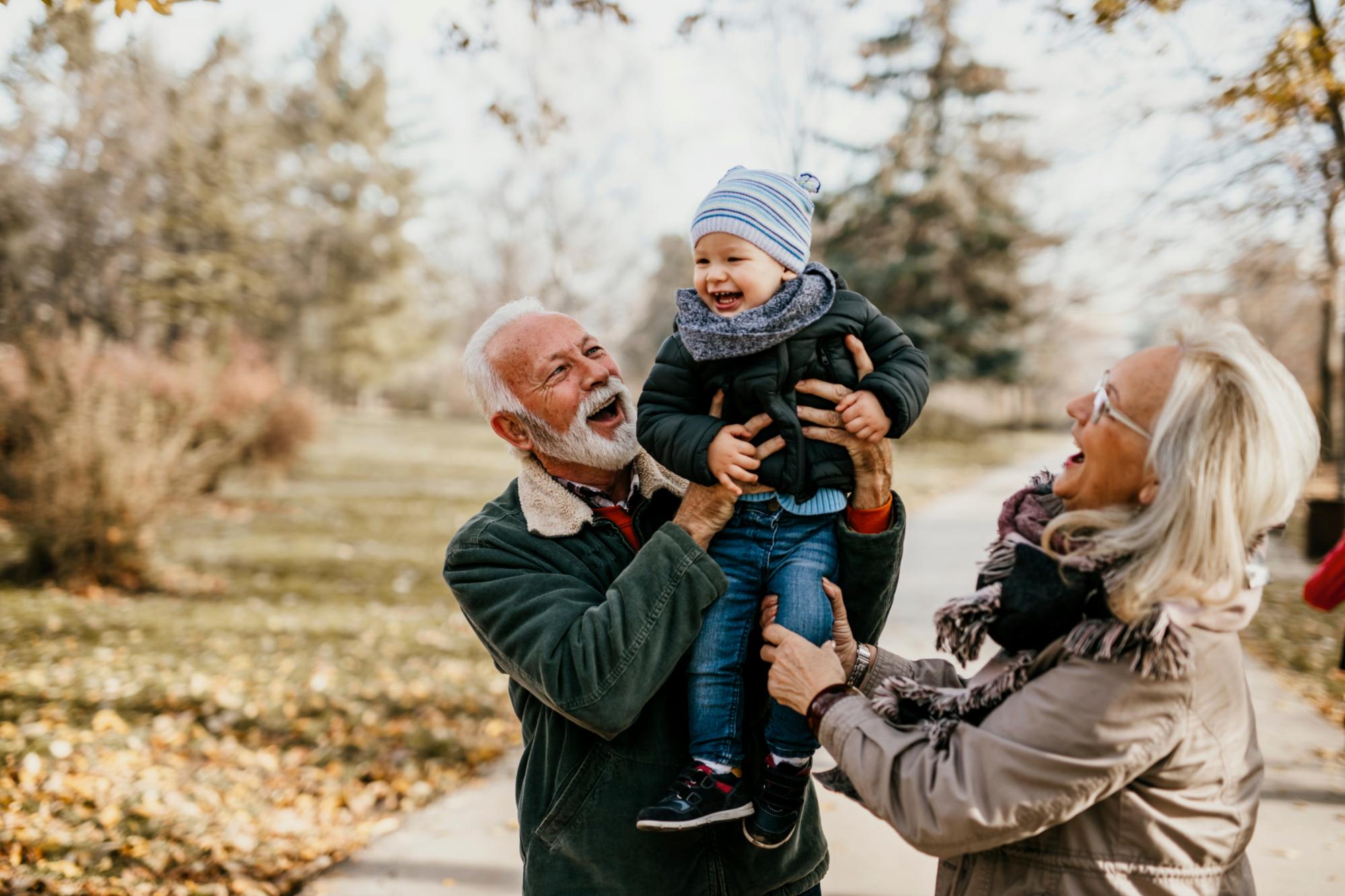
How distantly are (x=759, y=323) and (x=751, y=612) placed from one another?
678 millimetres

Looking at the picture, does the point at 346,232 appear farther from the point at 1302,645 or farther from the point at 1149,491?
the point at 1149,491

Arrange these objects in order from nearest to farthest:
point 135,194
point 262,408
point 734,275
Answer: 1. point 734,275
2. point 262,408
3. point 135,194

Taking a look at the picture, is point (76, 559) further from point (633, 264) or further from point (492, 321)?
point (633, 264)

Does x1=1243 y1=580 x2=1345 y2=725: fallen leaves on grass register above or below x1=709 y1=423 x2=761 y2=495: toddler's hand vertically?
below

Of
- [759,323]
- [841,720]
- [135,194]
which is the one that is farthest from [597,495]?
[135,194]

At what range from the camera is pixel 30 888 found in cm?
362

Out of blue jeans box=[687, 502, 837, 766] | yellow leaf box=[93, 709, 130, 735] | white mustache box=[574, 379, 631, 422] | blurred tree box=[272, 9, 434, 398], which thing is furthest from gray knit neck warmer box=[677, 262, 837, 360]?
blurred tree box=[272, 9, 434, 398]

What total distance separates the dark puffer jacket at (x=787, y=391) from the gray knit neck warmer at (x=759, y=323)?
3 cm

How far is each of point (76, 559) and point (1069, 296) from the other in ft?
43.8

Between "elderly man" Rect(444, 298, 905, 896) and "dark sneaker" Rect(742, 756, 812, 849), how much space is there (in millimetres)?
105

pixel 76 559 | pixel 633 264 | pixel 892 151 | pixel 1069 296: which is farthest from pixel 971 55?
Result: pixel 76 559

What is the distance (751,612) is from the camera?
2.19 m

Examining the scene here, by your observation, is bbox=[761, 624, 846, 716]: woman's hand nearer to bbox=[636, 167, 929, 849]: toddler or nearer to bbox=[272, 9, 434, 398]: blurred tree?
bbox=[636, 167, 929, 849]: toddler

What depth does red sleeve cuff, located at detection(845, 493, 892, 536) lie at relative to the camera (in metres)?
2.19
